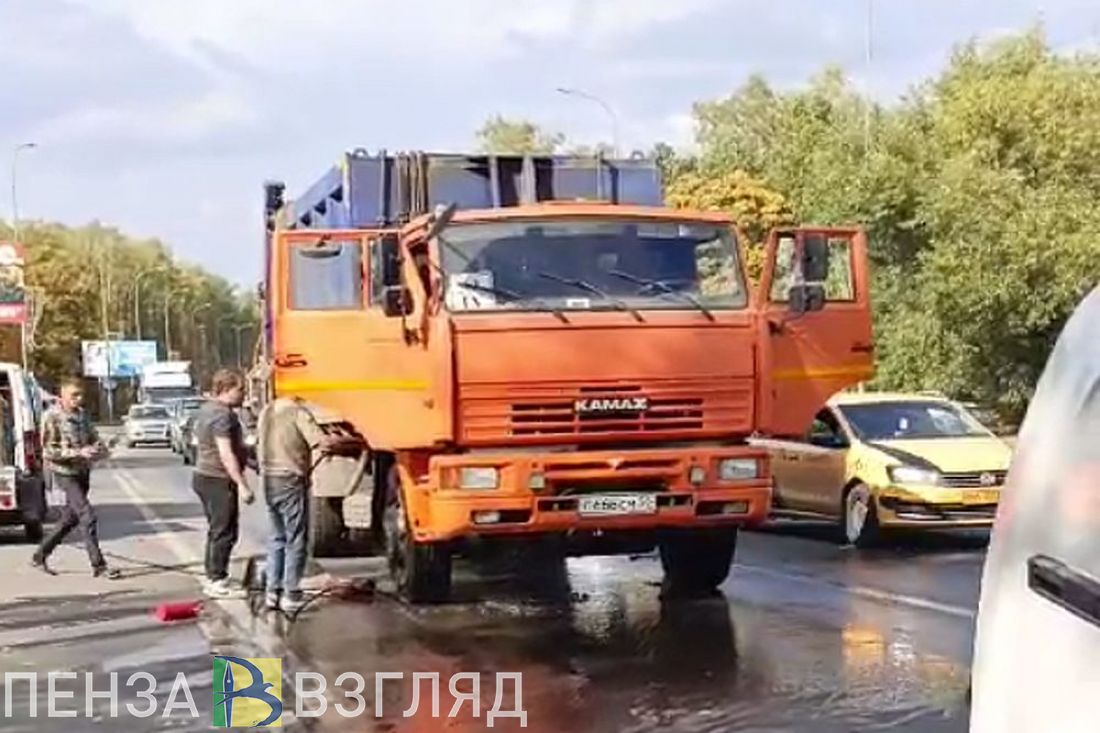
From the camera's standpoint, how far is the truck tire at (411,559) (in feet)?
Result: 42.7

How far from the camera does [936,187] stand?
36.8 metres

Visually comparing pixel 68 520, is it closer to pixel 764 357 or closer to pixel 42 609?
pixel 42 609

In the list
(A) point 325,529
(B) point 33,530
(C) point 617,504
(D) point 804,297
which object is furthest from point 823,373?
(B) point 33,530

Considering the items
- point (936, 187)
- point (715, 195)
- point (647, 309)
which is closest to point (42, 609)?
point (647, 309)

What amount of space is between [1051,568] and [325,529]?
12.5 m

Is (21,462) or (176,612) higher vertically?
(21,462)

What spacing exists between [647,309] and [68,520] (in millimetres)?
7002

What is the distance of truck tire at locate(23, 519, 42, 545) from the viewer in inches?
844

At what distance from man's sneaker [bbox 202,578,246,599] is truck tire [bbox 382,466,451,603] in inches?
53.3

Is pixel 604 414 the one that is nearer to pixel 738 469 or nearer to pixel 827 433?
pixel 738 469

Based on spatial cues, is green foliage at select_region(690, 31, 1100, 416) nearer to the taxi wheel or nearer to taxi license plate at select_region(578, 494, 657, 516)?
the taxi wheel

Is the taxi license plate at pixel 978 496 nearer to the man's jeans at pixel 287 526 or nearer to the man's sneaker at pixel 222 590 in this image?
the man's jeans at pixel 287 526

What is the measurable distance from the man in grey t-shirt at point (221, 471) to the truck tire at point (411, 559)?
1278 mm

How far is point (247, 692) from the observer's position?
33.0 ft
